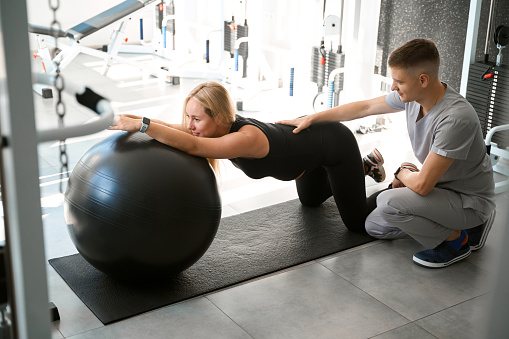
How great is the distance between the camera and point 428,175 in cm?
263

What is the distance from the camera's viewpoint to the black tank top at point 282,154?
2.71 m

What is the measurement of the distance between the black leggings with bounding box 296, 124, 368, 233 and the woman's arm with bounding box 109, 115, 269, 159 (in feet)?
1.19

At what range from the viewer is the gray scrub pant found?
2.71 metres

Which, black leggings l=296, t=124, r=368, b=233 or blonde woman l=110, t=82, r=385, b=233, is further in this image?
black leggings l=296, t=124, r=368, b=233

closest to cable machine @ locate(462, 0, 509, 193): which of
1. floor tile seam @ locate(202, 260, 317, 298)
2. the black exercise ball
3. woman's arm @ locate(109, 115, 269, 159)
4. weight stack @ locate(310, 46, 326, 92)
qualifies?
weight stack @ locate(310, 46, 326, 92)

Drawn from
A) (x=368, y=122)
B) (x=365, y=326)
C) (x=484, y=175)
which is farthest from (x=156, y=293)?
(x=368, y=122)

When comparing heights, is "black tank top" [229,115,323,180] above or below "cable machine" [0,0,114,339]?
below

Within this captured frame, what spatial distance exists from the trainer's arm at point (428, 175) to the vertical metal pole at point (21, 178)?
1922 millimetres

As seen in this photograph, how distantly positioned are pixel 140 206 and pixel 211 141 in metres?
0.41

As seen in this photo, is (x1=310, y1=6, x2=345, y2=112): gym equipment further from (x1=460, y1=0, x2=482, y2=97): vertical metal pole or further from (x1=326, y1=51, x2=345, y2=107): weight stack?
(x1=460, y1=0, x2=482, y2=97): vertical metal pole

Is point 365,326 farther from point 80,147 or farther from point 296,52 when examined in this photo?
point 296,52

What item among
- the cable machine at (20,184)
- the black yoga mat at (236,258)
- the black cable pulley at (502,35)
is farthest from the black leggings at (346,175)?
the cable machine at (20,184)

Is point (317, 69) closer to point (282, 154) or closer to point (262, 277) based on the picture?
point (282, 154)

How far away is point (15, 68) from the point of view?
906mm
